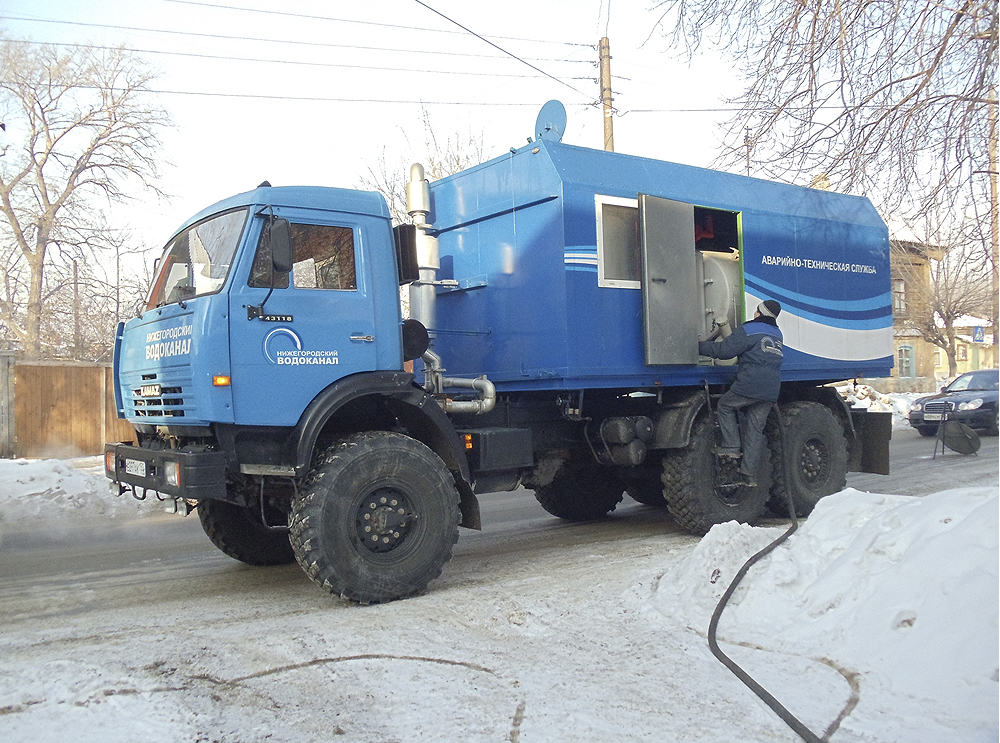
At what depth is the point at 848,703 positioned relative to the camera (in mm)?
3773

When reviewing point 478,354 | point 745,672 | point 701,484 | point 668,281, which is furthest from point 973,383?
point 745,672

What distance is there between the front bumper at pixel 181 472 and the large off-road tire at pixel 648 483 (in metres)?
4.50

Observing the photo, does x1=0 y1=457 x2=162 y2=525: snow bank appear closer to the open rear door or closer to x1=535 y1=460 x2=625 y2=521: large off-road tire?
x1=535 y1=460 x2=625 y2=521: large off-road tire

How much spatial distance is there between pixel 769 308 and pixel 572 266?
2.32 meters

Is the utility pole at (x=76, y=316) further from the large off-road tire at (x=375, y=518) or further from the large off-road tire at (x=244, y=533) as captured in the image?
the large off-road tire at (x=375, y=518)

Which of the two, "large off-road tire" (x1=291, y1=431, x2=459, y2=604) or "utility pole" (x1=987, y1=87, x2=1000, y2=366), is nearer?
"utility pole" (x1=987, y1=87, x2=1000, y2=366)

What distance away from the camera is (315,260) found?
573cm

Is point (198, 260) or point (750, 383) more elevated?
point (198, 260)

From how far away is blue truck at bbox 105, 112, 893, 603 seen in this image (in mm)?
5480

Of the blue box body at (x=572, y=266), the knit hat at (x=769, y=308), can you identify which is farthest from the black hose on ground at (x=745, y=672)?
the knit hat at (x=769, y=308)

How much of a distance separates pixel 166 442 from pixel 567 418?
3372mm

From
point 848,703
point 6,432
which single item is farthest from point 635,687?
point 6,432

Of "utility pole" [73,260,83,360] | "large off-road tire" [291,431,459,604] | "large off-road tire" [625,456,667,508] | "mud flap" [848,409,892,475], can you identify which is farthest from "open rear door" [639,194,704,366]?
"utility pole" [73,260,83,360]

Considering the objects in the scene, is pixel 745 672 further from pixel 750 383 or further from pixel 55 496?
pixel 55 496
